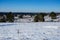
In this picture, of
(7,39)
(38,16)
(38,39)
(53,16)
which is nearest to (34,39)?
(38,39)

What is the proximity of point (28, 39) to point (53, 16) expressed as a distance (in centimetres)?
952

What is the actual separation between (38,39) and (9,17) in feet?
26.2

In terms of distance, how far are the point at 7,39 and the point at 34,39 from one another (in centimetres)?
78

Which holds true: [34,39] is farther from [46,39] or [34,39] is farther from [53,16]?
[53,16]

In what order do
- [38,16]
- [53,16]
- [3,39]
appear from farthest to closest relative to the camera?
1. [53,16]
2. [38,16]
3. [3,39]

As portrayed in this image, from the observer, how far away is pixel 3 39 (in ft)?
12.5

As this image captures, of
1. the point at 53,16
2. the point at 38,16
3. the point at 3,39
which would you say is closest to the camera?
the point at 3,39

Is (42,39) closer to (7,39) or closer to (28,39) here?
(28,39)

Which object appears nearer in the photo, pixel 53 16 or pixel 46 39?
pixel 46 39

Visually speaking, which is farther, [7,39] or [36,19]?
[36,19]

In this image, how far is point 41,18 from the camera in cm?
1162

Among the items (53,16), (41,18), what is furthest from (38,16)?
(53,16)

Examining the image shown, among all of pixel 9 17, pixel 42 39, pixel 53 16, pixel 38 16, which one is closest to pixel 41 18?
pixel 38 16

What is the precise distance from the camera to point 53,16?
13.0 metres
